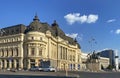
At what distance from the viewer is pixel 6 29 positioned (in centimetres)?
16575

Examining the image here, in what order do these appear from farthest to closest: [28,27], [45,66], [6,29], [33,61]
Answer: [6,29], [28,27], [33,61], [45,66]

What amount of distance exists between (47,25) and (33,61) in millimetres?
30668

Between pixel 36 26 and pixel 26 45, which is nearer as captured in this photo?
pixel 26 45

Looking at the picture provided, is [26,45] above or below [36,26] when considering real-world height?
below

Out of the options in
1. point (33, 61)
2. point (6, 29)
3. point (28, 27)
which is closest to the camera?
point (33, 61)

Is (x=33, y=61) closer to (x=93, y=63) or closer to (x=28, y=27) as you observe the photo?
(x=28, y=27)

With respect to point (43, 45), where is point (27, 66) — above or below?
below

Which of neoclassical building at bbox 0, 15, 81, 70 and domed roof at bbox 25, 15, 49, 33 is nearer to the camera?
neoclassical building at bbox 0, 15, 81, 70

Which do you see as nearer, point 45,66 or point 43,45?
point 45,66

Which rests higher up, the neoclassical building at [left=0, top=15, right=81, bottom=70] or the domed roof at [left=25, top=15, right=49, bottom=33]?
the domed roof at [left=25, top=15, right=49, bottom=33]

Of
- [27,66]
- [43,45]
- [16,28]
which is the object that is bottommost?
[27,66]

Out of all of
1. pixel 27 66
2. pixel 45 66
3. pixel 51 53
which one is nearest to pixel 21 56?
pixel 27 66

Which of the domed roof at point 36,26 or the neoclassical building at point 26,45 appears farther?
the domed roof at point 36,26

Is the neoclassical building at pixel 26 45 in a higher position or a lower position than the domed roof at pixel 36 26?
lower
